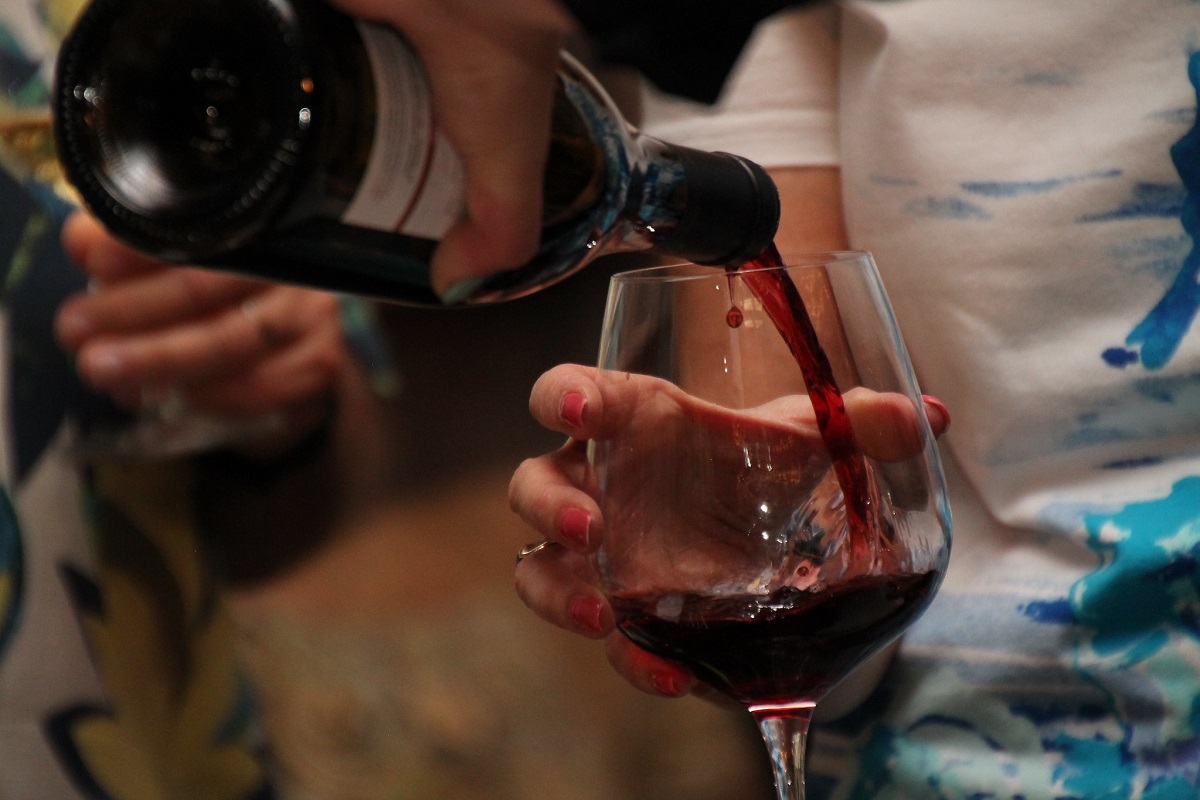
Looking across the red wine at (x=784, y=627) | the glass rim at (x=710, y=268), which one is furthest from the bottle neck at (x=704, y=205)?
the red wine at (x=784, y=627)

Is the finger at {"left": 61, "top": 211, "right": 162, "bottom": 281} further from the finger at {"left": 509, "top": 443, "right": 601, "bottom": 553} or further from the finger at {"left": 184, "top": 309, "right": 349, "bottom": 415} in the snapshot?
the finger at {"left": 509, "top": 443, "right": 601, "bottom": 553}

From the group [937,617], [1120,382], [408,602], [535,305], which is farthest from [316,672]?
[1120,382]

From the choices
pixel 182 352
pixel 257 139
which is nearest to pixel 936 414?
pixel 257 139

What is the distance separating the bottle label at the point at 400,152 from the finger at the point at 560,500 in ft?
0.46

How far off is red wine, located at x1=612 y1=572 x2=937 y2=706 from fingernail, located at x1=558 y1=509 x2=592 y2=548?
26 mm

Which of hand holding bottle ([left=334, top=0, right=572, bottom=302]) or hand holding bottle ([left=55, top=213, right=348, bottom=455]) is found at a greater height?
hand holding bottle ([left=334, top=0, right=572, bottom=302])

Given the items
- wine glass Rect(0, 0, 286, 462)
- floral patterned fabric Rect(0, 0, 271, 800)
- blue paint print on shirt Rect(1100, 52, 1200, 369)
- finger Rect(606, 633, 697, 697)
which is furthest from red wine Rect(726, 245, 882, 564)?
floral patterned fabric Rect(0, 0, 271, 800)

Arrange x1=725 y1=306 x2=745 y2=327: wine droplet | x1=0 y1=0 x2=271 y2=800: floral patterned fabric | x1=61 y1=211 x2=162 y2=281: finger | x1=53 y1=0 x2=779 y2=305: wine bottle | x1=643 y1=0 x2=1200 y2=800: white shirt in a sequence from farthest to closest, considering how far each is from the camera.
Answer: x1=0 y1=0 x2=271 y2=800: floral patterned fabric, x1=61 y1=211 x2=162 y2=281: finger, x1=643 y1=0 x2=1200 y2=800: white shirt, x1=725 y1=306 x2=745 y2=327: wine droplet, x1=53 y1=0 x2=779 y2=305: wine bottle

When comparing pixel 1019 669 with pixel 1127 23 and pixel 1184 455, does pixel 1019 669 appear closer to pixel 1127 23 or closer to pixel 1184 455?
pixel 1184 455

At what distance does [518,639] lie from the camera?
980 mm

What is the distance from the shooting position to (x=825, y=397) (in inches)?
16.4

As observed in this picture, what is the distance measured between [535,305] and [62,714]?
1.54ft

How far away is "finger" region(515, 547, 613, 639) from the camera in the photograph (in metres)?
0.50

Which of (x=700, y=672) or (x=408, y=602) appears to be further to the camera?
(x=408, y=602)
